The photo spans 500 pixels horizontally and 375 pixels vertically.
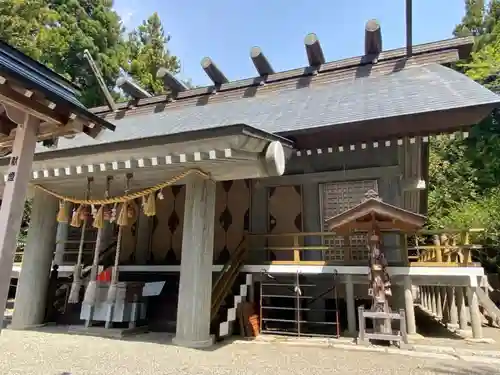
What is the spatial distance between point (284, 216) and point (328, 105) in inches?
107

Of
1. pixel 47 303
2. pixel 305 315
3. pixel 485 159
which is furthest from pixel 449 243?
pixel 485 159

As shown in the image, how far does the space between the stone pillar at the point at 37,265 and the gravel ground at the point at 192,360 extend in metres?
1.07

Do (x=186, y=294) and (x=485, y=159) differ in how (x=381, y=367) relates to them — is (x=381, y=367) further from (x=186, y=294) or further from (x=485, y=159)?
(x=485, y=159)

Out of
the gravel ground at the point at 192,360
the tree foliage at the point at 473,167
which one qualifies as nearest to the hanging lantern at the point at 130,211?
the gravel ground at the point at 192,360

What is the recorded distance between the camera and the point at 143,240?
9547mm

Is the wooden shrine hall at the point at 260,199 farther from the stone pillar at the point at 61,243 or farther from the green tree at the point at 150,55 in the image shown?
the green tree at the point at 150,55

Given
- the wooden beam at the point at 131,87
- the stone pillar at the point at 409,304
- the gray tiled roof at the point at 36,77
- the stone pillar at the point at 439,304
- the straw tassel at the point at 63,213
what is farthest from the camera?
the wooden beam at the point at 131,87

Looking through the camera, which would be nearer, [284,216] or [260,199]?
[284,216]

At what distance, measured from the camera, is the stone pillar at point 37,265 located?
673cm

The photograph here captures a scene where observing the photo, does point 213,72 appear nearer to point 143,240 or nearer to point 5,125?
point 143,240

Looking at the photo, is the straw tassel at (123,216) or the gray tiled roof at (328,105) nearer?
the gray tiled roof at (328,105)

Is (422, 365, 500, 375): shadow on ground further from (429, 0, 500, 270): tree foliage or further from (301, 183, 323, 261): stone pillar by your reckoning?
(429, 0, 500, 270): tree foliage

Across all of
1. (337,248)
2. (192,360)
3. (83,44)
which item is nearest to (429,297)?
(337,248)

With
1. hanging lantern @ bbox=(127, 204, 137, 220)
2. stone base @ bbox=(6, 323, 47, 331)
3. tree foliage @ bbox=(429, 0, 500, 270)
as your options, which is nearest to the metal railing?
hanging lantern @ bbox=(127, 204, 137, 220)
